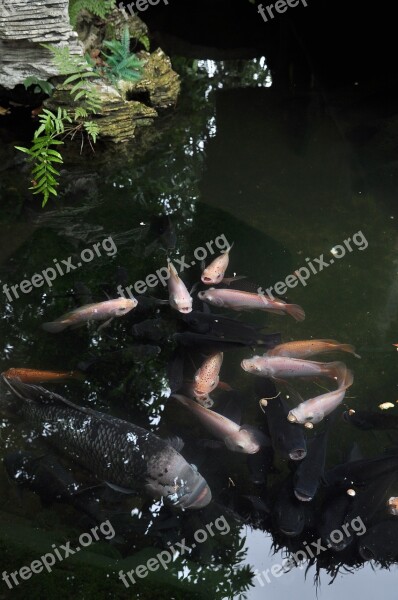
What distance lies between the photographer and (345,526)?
3.83m

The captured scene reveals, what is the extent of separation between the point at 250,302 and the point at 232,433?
1.38m

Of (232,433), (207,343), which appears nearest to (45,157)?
(207,343)

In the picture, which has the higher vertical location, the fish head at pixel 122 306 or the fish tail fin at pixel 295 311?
the fish head at pixel 122 306

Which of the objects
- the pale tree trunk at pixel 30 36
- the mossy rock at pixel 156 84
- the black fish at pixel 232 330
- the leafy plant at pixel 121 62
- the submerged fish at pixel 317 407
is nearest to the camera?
the submerged fish at pixel 317 407

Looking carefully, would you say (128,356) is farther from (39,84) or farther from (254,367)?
(39,84)

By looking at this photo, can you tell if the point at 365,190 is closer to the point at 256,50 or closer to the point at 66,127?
the point at 66,127

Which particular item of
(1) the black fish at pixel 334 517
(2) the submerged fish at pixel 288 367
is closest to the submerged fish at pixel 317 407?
(2) the submerged fish at pixel 288 367

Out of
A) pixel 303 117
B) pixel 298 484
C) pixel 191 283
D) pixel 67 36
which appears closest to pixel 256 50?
pixel 303 117

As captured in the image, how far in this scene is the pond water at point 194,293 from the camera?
380cm

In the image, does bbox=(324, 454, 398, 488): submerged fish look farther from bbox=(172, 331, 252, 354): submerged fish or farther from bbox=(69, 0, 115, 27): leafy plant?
bbox=(69, 0, 115, 27): leafy plant

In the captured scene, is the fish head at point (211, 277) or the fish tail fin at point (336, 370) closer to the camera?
the fish tail fin at point (336, 370)

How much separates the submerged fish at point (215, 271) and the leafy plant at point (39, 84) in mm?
3719

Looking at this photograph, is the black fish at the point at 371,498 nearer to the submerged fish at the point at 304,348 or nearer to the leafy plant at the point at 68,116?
the submerged fish at the point at 304,348

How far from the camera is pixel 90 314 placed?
5012mm
